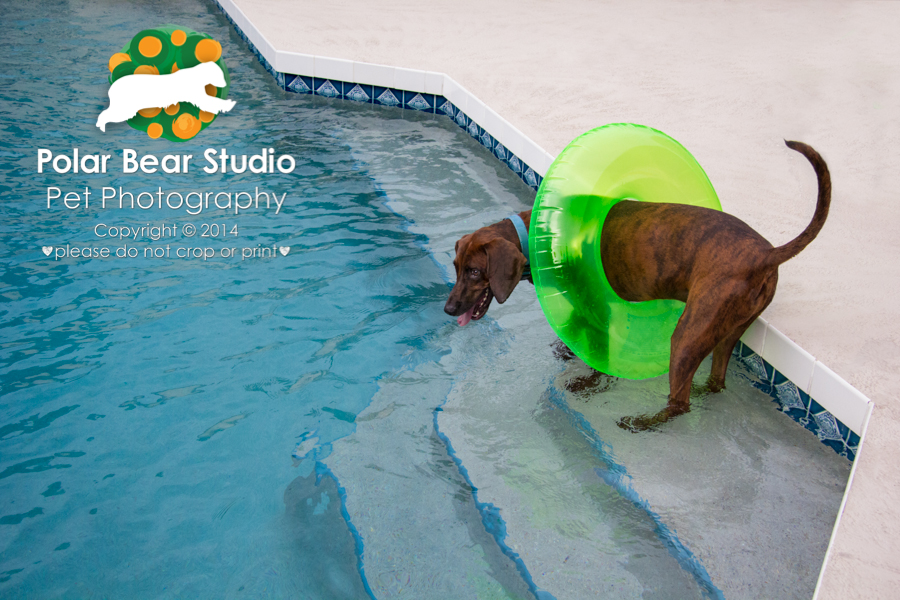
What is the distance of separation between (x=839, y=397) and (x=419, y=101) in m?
4.76

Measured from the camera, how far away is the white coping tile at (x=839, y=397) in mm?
2485

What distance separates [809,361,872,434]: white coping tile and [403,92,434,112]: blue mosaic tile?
4566mm

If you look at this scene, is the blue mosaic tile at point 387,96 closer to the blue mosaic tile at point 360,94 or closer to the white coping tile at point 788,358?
the blue mosaic tile at point 360,94

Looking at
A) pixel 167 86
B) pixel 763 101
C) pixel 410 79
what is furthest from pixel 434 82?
pixel 763 101

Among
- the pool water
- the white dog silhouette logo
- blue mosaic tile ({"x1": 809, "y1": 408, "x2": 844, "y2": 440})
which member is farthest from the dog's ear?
the white dog silhouette logo

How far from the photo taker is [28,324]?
3416mm

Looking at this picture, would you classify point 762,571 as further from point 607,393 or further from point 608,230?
point 608,230

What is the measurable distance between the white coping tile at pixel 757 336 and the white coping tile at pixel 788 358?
0.02 meters

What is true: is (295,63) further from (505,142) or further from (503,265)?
(503,265)

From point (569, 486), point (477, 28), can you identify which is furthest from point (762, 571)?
point (477, 28)

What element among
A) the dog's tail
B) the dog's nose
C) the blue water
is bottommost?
the blue water

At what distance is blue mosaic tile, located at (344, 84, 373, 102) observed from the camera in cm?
656

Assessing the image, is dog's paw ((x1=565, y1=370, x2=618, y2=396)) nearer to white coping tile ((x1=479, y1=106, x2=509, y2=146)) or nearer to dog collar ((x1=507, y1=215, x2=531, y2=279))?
dog collar ((x1=507, y1=215, x2=531, y2=279))

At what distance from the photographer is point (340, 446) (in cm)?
283
